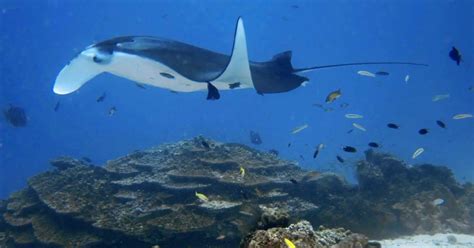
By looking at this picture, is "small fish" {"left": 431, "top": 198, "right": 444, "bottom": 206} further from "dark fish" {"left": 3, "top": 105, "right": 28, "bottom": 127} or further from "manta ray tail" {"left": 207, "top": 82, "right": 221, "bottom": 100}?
"dark fish" {"left": 3, "top": 105, "right": 28, "bottom": 127}

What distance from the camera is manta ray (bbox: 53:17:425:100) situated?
607 cm

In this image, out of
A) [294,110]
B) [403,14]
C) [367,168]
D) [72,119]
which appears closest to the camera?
[367,168]

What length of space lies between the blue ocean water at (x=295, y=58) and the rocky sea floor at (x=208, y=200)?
30575mm

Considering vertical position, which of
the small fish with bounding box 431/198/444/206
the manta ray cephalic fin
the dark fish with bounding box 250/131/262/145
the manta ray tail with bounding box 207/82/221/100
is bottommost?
the small fish with bounding box 431/198/444/206

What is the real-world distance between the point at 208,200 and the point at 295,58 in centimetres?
6873

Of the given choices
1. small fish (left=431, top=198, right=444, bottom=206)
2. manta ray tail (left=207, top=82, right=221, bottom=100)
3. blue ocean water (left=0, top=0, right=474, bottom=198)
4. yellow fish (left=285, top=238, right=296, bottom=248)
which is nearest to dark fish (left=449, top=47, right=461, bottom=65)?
small fish (left=431, top=198, right=444, bottom=206)

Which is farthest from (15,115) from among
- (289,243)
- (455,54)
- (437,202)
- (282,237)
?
(437,202)

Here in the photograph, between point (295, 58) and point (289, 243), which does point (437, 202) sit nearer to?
point (289, 243)

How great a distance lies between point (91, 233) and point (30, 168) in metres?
50.6

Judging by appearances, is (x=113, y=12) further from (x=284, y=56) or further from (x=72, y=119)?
(x=284, y=56)

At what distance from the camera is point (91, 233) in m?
7.63

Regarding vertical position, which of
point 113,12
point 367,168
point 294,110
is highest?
point 113,12

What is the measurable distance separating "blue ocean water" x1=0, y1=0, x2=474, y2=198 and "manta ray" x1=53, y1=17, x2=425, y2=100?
35115mm

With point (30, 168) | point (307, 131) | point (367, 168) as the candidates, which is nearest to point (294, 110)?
point (307, 131)
